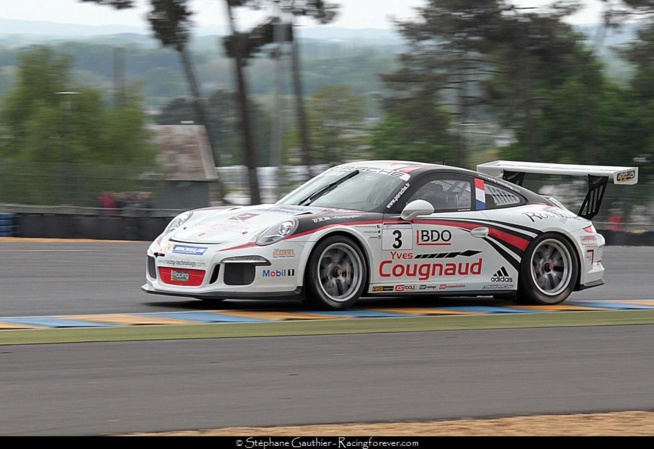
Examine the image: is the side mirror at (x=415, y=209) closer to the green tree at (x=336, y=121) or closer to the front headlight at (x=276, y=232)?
the front headlight at (x=276, y=232)

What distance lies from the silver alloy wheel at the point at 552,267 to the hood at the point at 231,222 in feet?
7.85

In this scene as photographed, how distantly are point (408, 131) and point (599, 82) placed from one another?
47.0ft

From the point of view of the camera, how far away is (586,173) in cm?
1171

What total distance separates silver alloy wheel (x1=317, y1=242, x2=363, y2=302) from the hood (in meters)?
0.43

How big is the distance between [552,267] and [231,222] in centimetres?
336

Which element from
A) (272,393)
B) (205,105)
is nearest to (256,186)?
(205,105)

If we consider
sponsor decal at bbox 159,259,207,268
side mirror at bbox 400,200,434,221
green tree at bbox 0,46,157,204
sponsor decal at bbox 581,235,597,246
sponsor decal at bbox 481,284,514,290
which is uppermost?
side mirror at bbox 400,200,434,221

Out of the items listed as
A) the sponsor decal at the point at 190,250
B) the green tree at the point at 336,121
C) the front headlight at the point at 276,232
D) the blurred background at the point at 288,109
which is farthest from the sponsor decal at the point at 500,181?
the green tree at the point at 336,121

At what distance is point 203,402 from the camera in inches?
236

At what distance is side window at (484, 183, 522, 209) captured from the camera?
11.4 metres

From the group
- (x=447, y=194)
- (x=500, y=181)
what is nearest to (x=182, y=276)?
(x=447, y=194)

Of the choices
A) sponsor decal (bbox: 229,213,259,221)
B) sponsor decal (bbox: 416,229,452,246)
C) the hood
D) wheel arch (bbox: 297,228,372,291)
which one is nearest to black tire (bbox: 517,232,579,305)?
A: sponsor decal (bbox: 416,229,452,246)

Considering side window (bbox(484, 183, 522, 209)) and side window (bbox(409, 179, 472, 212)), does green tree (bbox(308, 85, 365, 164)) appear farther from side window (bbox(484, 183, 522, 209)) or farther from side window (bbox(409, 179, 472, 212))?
side window (bbox(409, 179, 472, 212))
